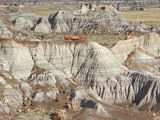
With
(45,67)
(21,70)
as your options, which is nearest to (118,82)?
(45,67)

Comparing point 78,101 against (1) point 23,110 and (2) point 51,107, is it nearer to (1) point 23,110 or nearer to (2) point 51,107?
(2) point 51,107

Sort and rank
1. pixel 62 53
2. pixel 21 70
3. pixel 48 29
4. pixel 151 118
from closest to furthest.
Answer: pixel 151 118, pixel 21 70, pixel 62 53, pixel 48 29

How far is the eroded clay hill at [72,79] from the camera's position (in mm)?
42500

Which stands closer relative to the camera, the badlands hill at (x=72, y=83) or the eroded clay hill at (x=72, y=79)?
the badlands hill at (x=72, y=83)

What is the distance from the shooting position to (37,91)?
4447cm

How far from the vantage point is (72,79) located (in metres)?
48.7

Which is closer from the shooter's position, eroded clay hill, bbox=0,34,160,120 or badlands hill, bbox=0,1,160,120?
badlands hill, bbox=0,1,160,120

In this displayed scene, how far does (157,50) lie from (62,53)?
1025 inches

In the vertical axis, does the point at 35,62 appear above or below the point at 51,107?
above

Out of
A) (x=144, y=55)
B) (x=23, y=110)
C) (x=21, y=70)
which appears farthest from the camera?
(x=144, y=55)

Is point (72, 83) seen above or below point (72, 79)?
below

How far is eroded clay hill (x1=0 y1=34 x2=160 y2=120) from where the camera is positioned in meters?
42.5

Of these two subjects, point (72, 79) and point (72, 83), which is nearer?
point (72, 83)

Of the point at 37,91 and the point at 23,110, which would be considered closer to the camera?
the point at 23,110
